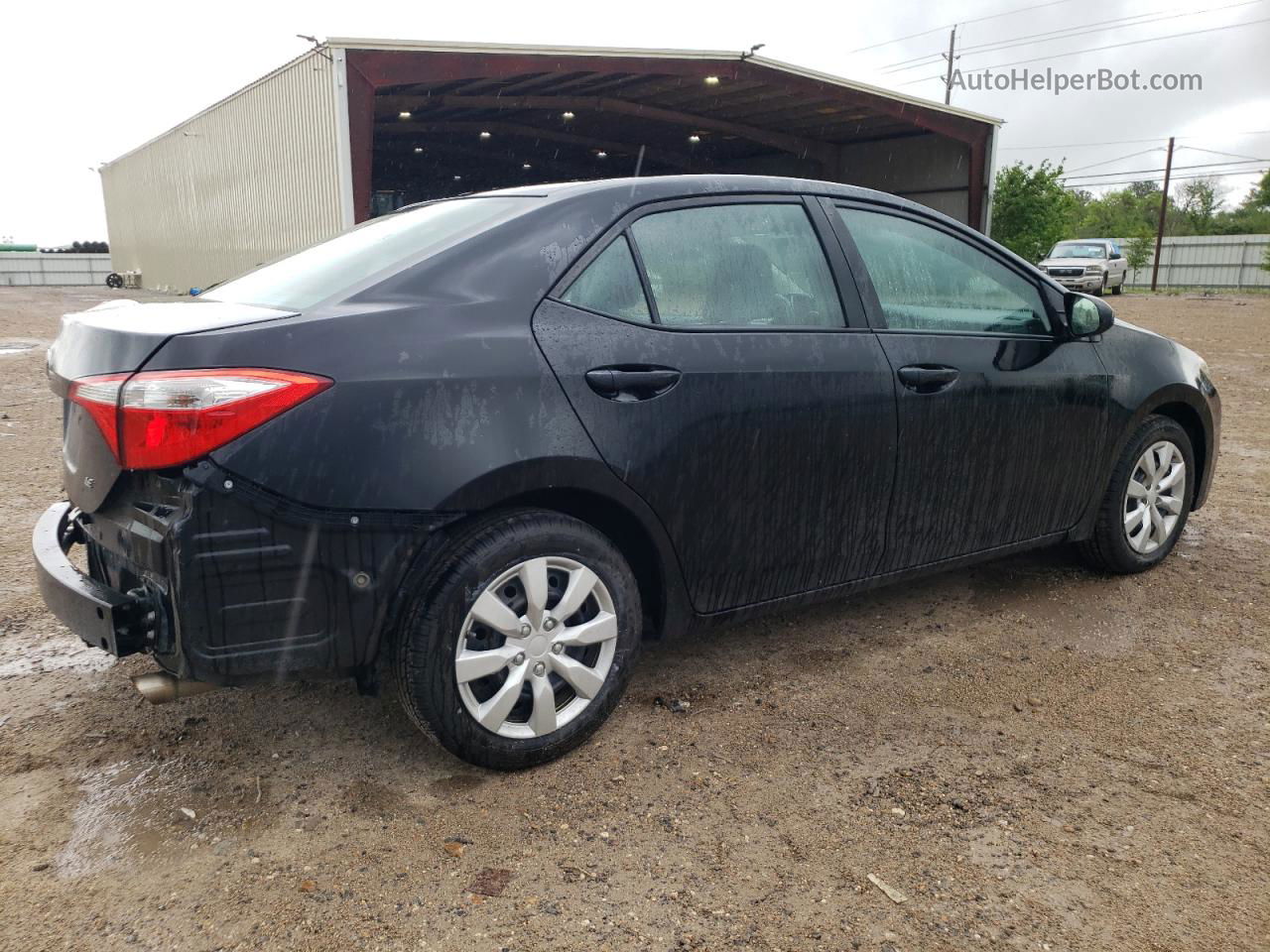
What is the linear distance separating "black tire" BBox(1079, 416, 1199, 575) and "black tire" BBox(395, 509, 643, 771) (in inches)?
92.4

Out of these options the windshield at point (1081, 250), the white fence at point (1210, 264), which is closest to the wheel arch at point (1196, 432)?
the windshield at point (1081, 250)

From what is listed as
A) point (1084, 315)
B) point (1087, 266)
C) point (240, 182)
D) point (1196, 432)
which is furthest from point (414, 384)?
point (1087, 266)

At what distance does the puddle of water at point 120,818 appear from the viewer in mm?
2324

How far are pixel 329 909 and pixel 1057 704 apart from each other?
2209mm

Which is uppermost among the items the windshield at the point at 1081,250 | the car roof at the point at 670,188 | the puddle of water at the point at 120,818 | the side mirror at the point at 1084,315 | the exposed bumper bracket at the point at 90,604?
the windshield at the point at 1081,250

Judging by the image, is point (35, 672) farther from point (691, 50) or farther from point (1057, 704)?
point (691, 50)

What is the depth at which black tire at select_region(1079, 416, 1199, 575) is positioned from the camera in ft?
13.1

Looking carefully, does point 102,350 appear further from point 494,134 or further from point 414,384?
point 494,134

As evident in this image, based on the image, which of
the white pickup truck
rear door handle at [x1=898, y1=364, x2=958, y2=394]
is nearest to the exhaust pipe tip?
rear door handle at [x1=898, y1=364, x2=958, y2=394]

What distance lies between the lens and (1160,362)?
407 centimetres

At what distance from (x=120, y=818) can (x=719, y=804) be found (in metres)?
1.49

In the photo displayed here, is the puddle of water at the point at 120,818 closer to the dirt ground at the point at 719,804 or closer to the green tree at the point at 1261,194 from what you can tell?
the dirt ground at the point at 719,804

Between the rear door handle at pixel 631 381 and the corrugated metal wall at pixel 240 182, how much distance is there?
849 cm

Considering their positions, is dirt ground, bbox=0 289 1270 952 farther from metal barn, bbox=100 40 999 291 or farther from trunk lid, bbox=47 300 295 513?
metal barn, bbox=100 40 999 291
